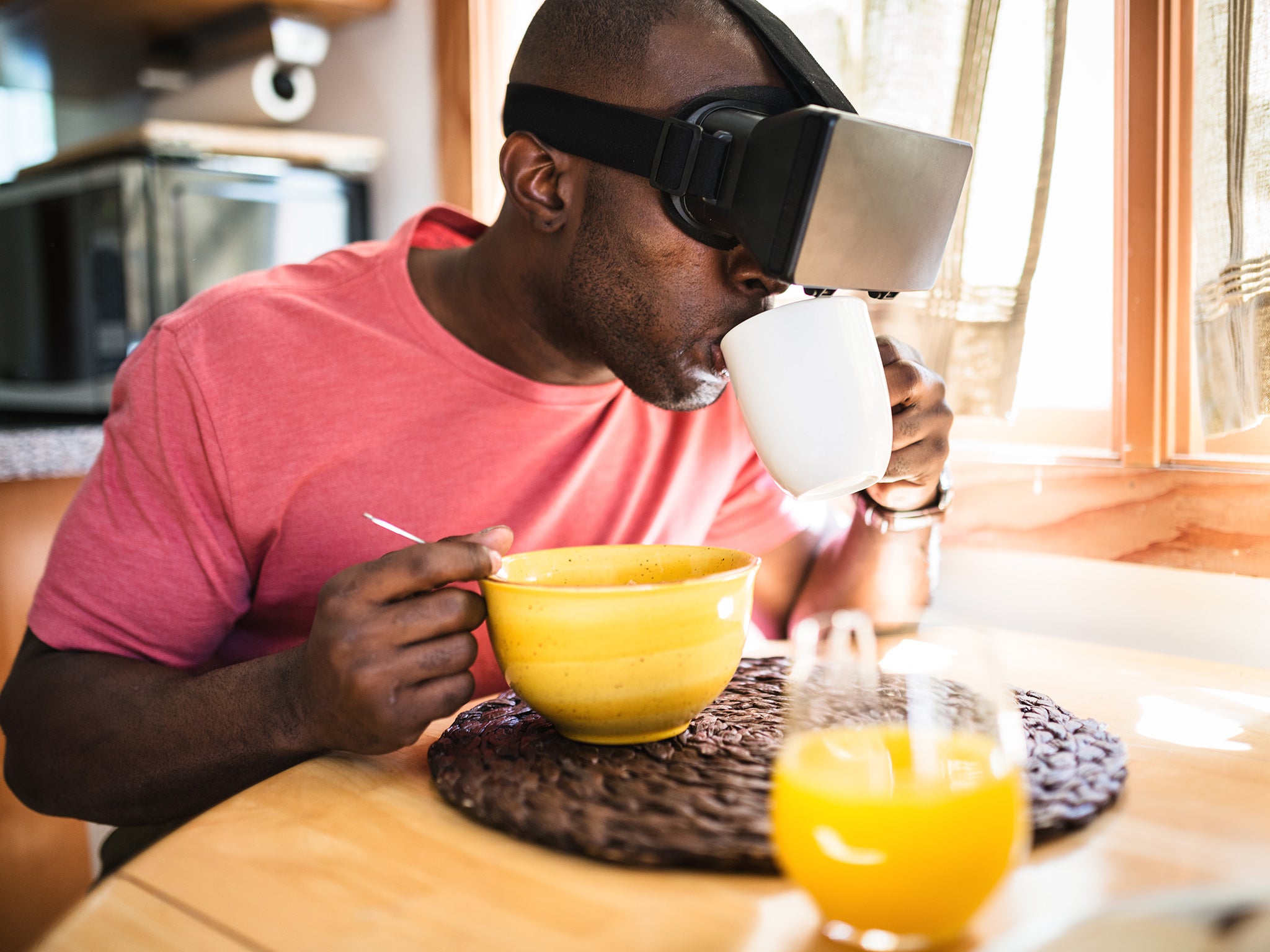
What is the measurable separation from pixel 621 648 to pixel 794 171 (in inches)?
15.5

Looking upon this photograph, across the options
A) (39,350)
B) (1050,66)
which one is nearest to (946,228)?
(1050,66)

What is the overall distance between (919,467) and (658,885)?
1.96 feet

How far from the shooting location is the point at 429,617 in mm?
761

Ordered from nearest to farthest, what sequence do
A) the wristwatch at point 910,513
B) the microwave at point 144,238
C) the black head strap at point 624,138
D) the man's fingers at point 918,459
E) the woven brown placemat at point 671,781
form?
the woven brown placemat at point 671,781 < the black head strap at point 624,138 < the man's fingers at point 918,459 < the wristwatch at point 910,513 < the microwave at point 144,238

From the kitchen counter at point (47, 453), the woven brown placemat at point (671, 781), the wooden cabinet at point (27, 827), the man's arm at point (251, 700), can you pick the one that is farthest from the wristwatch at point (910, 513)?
the wooden cabinet at point (27, 827)

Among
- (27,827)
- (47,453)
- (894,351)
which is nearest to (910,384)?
(894,351)

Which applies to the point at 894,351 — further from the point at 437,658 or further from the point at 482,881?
the point at 482,881

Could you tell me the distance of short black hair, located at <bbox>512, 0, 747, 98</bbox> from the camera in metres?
0.99

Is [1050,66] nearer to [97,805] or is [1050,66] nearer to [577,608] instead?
[577,608]

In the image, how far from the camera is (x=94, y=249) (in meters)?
2.21

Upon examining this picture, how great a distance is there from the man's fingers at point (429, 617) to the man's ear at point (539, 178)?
0.52 m

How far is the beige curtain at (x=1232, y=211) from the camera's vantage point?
1.11 m

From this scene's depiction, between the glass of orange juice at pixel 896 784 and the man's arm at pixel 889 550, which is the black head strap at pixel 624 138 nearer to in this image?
the man's arm at pixel 889 550

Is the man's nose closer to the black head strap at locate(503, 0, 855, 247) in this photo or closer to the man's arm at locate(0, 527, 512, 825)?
the black head strap at locate(503, 0, 855, 247)
